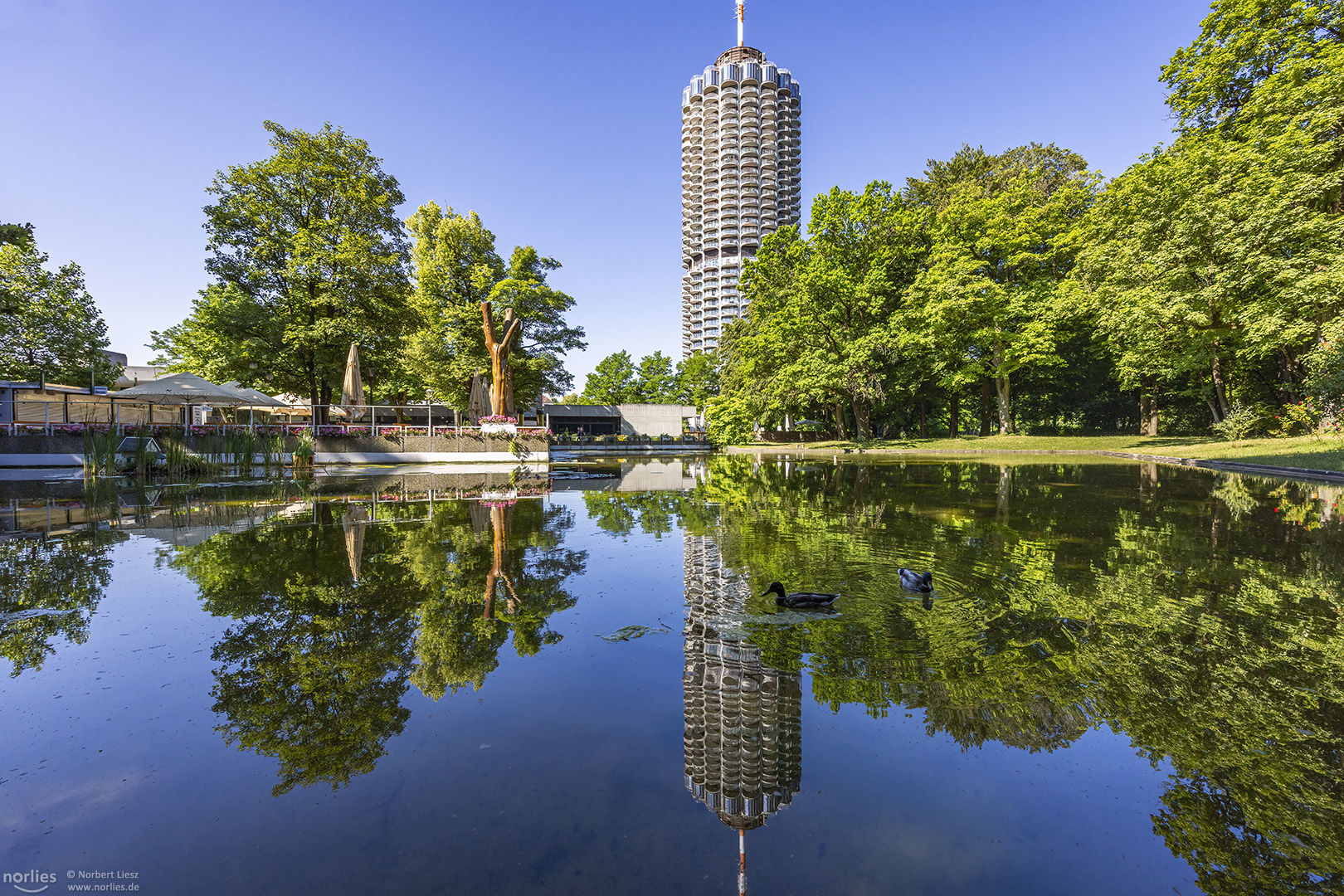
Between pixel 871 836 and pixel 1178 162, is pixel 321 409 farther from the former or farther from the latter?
pixel 1178 162

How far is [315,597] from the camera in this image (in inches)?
182

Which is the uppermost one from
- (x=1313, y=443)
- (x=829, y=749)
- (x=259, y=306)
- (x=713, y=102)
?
(x=713, y=102)

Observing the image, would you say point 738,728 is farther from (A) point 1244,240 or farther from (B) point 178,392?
(A) point 1244,240

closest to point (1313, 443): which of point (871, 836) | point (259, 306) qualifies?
point (871, 836)

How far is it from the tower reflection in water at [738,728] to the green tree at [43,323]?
3394 cm

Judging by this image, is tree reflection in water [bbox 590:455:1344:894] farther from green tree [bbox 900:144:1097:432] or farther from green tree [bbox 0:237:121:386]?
green tree [bbox 0:237:121:386]

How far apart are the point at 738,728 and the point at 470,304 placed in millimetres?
29112

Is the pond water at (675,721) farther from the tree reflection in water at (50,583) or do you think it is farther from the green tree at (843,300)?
the green tree at (843,300)

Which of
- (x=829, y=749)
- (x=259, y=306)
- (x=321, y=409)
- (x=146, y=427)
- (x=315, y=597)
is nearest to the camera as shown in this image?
(x=829, y=749)

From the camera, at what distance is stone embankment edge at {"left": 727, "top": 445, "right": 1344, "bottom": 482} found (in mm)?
13070

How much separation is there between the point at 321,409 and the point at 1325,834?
31263 millimetres

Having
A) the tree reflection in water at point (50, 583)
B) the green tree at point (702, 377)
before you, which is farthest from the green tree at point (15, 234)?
the green tree at point (702, 377)

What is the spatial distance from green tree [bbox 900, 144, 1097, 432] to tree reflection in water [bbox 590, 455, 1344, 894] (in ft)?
74.8

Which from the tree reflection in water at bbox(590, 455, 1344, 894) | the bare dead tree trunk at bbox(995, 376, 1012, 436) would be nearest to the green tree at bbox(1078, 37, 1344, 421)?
the bare dead tree trunk at bbox(995, 376, 1012, 436)
